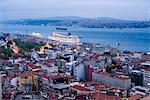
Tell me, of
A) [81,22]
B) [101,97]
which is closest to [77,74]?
[101,97]

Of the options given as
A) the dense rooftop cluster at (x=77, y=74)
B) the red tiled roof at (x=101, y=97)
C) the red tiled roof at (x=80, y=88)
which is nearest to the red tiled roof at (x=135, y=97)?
the dense rooftop cluster at (x=77, y=74)

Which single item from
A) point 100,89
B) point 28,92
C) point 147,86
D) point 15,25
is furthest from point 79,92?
point 15,25

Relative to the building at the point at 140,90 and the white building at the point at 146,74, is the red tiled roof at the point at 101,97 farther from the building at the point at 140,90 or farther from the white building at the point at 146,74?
the white building at the point at 146,74

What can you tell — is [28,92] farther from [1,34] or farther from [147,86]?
[147,86]

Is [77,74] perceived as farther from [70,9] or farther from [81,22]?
[70,9]

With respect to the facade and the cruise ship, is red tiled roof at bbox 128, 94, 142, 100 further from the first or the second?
the cruise ship
